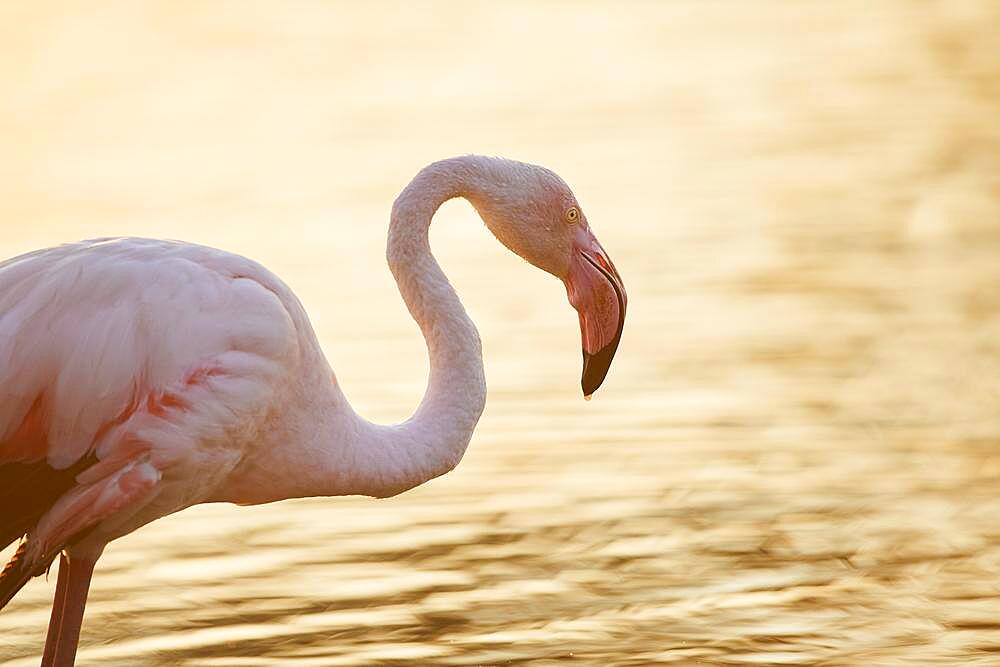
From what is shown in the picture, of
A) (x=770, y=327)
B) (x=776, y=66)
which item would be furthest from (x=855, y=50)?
(x=770, y=327)

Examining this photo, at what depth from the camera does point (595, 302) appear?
20.8 ft

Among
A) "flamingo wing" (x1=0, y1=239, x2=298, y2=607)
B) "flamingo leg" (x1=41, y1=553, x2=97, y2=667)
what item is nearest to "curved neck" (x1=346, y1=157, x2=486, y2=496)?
"flamingo wing" (x1=0, y1=239, x2=298, y2=607)

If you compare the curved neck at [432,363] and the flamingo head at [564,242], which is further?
the flamingo head at [564,242]

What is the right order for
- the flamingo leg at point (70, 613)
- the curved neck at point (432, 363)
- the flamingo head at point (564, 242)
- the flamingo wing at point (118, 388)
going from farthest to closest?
1. the flamingo head at point (564, 242)
2. the curved neck at point (432, 363)
3. the flamingo leg at point (70, 613)
4. the flamingo wing at point (118, 388)

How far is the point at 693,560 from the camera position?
25.1ft

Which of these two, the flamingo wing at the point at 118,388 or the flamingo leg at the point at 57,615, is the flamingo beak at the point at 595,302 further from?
the flamingo leg at the point at 57,615

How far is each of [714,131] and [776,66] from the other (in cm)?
Result: 221

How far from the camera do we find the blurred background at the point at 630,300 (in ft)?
23.4

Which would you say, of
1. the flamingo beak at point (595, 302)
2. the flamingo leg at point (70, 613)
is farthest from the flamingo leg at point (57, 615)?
the flamingo beak at point (595, 302)

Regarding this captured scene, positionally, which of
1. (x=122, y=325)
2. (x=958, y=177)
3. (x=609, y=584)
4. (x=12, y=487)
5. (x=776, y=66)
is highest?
(x=776, y=66)

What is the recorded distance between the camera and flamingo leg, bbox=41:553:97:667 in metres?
5.77

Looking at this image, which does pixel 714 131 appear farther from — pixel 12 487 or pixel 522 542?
pixel 12 487

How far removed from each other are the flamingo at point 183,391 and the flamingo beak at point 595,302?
1.2 inches

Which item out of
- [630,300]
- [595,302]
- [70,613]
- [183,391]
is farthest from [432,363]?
[630,300]
